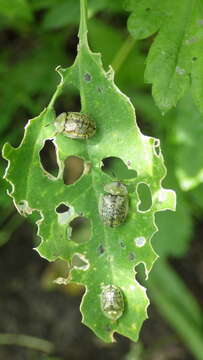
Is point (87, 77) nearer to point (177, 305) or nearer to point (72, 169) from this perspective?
point (72, 169)

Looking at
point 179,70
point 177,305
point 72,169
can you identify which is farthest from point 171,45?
point 177,305

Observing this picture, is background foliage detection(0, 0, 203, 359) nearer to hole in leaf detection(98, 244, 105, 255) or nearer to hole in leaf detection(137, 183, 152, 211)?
hole in leaf detection(137, 183, 152, 211)

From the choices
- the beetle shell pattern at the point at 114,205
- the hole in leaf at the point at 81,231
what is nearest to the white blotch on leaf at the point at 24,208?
the beetle shell pattern at the point at 114,205

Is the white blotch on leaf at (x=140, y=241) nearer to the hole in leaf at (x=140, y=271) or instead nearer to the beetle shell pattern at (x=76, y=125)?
the beetle shell pattern at (x=76, y=125)

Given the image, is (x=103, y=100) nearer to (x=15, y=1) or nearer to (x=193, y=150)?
(x=193, y=150)

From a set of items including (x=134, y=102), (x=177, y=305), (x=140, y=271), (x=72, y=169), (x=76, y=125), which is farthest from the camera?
(x=72, y=169)

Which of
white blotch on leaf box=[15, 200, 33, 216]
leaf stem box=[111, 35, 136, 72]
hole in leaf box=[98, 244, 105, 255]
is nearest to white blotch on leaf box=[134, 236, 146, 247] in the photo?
hole in leaf box=[98, 244, 105, 255]
